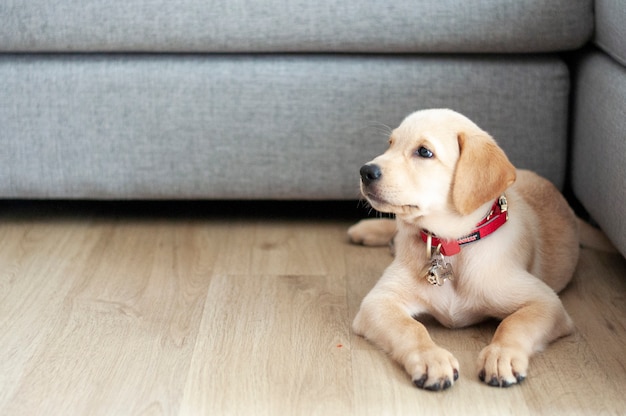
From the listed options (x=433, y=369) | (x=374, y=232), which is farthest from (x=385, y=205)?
(x=374, y=232)

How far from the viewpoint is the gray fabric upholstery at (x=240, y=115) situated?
204cm

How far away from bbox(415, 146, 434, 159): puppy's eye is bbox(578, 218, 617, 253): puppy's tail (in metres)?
0.68

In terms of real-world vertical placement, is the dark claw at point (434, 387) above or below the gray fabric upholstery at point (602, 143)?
below

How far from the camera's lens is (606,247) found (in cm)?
205

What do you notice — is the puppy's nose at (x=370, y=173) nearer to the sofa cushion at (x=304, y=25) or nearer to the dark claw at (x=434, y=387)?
the dark claw at (x=434, y=387)

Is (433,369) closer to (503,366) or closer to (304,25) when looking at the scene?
(503,366)

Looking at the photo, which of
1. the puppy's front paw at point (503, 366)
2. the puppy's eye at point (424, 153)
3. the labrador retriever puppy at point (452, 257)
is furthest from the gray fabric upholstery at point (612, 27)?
the puppy's front paw at point (503, 366)

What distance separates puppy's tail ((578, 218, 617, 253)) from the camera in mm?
2051

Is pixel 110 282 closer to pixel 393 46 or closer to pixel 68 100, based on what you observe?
pixel 68 100

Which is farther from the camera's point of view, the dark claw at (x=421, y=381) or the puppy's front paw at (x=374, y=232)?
the puppy's front paw at (x=374, y=232)

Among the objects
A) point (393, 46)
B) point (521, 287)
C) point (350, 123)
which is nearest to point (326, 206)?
point (350, 123)

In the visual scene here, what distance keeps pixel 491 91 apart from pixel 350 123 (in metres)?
0.34

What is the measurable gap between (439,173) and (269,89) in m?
0.66

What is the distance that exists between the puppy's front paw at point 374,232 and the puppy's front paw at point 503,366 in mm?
666
